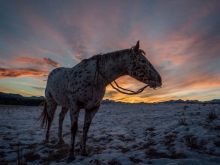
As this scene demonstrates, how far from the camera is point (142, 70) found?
5.36 m

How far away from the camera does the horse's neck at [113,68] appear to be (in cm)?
564

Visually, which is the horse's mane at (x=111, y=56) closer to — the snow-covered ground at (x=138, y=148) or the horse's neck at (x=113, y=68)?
the horse's neck at (x=113, y=68)

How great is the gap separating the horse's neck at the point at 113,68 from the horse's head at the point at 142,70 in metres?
0.28

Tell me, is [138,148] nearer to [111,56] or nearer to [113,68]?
[113,68]

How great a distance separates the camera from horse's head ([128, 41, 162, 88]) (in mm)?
5355

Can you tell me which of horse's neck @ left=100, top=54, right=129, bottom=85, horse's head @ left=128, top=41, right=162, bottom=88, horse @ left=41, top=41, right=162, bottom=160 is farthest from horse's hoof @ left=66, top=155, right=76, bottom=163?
horse's head @ left=128, top=41, right=162, bottom=88

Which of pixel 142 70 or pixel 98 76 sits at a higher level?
pixel 142 70

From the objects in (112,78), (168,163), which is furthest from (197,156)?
(112,78)

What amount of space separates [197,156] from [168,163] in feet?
2.85

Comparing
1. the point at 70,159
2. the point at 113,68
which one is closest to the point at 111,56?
the point at 113,68

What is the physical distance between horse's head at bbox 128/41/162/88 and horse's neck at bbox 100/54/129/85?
0.90 ft

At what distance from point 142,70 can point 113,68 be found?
2.66 feet

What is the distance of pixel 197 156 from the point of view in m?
4.86

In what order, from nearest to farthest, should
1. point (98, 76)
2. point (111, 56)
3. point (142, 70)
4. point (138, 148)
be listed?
point (142, 70) < point (98, 76) < point (111, 56) < point (138, 148)
